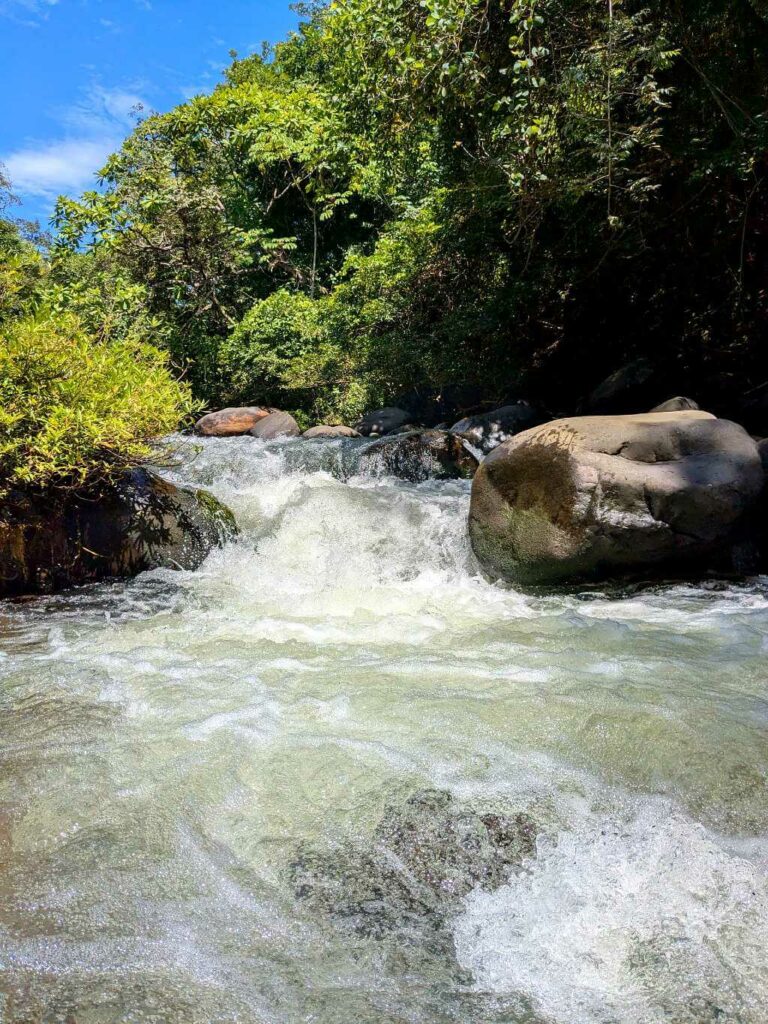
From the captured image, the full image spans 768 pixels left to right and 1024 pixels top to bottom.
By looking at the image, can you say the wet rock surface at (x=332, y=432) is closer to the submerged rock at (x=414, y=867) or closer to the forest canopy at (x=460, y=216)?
the forest canopy at (x=460, y=216)

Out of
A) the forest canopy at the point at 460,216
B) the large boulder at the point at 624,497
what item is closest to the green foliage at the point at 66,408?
the forest canopy at the point at 460,216

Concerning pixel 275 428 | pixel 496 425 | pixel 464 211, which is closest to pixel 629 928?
pixel 496 425

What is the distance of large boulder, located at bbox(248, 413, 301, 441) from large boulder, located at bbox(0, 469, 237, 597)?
6628 millimetres

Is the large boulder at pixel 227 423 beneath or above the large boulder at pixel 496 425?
above

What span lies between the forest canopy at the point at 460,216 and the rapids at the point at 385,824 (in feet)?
12.1

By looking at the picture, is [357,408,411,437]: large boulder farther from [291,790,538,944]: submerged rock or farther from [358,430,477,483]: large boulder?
[291,790,538,944]: submerged rock

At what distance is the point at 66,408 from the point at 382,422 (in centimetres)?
767

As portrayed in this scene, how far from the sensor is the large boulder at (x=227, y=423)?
13656 millimetres

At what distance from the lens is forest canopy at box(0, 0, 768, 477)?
689cm

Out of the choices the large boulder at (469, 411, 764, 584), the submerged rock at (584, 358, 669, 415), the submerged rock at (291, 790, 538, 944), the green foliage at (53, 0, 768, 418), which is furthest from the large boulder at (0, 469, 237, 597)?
the submerged rock at (584, 358, 669, 415)

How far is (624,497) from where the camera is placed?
528cm

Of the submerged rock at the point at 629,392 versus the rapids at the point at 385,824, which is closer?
the rapids at the point at 385,824

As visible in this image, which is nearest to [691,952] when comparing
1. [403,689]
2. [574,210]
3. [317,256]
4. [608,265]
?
[403,689]

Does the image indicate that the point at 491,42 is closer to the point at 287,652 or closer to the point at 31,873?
the point at 287,652
